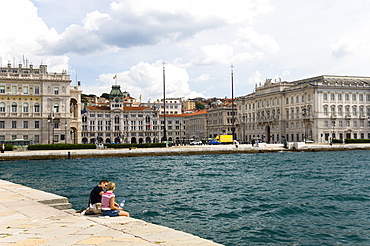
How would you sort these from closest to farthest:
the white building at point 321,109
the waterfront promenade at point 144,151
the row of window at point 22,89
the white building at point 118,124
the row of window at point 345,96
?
1. the waterfront promenade at point 144,151
2. the row of window at point 22,89
3. the white building at point 321,109
4. the row of window at point 345,96
5. the white building at point 118,124

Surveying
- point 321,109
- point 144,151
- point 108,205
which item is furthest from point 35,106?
point 108,205

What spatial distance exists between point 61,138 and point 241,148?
31.0 metres

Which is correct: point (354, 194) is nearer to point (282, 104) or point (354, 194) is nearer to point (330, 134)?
point (330, 134)

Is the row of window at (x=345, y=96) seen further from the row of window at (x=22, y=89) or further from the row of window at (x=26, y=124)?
the row of window at (x=22, y=89)

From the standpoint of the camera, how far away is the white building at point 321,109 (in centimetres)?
9131

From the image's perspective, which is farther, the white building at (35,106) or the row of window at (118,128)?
the row of window at (118,128)

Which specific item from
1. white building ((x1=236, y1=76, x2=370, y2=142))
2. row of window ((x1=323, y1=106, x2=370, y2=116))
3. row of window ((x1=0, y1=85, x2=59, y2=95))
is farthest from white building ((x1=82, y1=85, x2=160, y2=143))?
row of window ((x1=323, y1=106, x2=370, y2=116))

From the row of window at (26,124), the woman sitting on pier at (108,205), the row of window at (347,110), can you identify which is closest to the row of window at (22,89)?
the row of window at (26,124)

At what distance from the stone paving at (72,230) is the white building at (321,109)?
264 ft

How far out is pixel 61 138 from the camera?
71938 millimetres

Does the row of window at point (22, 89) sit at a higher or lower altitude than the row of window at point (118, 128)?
higher

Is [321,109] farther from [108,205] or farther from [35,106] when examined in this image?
[108,205]

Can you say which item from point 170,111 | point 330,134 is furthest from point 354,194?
point 170,111

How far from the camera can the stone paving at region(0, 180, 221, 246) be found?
7852 millimetres
